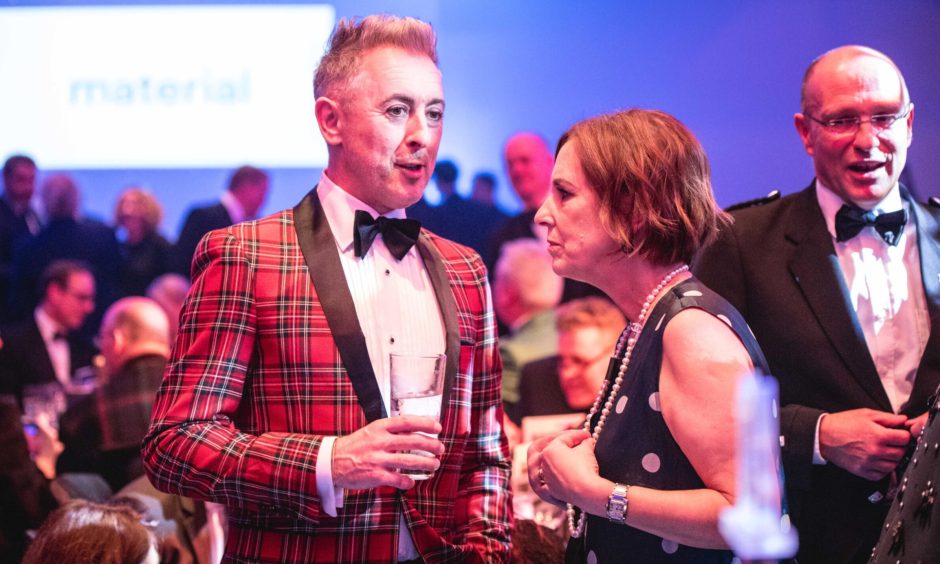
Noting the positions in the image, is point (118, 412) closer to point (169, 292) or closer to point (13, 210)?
point (169, 292)

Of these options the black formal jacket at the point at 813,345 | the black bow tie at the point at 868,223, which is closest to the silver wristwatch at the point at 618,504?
the black formal jacket at the point at 813,345

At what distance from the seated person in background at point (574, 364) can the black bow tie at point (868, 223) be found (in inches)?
77.8

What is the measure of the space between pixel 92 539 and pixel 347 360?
0.99 m

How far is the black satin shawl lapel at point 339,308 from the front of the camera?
7.03 ft

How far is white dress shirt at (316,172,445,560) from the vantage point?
2227 millimetres

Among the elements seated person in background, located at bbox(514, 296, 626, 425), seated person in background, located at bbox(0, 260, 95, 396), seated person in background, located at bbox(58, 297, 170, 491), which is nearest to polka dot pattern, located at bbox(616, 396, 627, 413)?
seated person in background, located at bbox(514, 296, 626, 425)

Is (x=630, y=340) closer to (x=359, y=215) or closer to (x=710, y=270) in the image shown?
(x=359, y=215)

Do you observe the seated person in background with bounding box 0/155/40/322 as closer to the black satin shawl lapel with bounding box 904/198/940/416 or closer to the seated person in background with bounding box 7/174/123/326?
the seated person in background with bounding box 7/174/123/326

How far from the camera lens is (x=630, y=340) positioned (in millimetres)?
2043

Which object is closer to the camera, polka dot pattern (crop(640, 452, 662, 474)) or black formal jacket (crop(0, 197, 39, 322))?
polka dot pattern (crop(640, 452, 662, 474))

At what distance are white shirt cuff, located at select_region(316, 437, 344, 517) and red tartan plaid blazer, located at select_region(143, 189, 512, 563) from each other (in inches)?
0.6

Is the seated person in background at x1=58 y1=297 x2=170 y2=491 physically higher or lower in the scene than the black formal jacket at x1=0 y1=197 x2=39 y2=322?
lower

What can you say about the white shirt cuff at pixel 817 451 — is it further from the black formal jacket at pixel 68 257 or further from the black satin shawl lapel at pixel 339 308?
the black formal jacket at pixel 68 257

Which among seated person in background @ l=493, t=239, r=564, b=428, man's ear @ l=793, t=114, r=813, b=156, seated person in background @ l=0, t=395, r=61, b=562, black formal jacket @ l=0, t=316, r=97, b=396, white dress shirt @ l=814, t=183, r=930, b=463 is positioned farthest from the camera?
black formal jacket @ l=0, t=316, r=97, b=396
